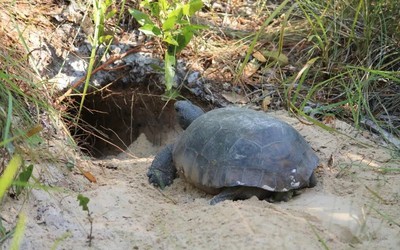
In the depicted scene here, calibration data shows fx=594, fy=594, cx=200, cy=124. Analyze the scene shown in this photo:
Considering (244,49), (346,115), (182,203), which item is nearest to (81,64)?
(244,49)

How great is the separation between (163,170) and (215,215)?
3.22ft

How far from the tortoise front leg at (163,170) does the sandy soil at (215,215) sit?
54mm

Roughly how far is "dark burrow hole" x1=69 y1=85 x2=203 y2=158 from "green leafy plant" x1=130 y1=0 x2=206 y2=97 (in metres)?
0.48

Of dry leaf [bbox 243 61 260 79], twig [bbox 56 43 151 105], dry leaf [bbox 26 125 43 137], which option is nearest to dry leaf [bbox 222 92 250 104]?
dry leaf [bbox 243 61 260 79]

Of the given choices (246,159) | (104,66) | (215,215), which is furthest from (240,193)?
(104,66)

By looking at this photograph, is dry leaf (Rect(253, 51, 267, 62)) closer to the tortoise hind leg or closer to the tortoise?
the tortoise

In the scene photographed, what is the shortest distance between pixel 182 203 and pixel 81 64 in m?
1.76

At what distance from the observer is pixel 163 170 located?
12.9 feet

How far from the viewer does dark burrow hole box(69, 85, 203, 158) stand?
5.11 meters

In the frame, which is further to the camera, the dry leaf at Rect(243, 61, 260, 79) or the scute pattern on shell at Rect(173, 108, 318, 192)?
the dry leaf at Rect(243, 61, 260, 79)

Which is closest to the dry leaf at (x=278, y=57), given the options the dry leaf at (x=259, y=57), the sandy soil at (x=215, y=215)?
the dry leaf at (x=259, y=57)

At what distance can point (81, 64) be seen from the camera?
15.6ft

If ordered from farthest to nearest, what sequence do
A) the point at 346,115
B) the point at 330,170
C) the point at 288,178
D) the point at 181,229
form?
1. the point at 346,115
2. the point at 330,170
3. the point at 288,178
4. the point at 181,229

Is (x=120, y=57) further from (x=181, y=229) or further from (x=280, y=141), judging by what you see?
(x=181, y=229)
